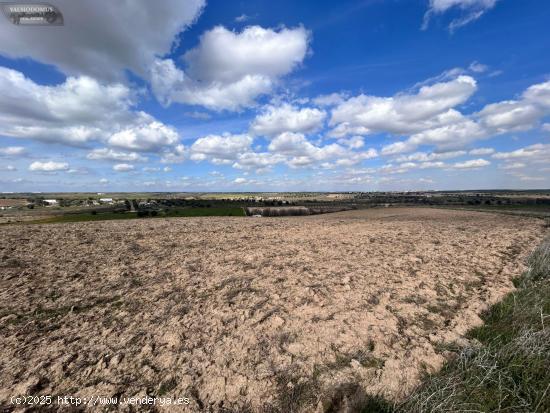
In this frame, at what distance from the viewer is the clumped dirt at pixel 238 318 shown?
532 cm

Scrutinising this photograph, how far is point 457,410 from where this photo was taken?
4.51 m

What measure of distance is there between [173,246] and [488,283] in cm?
1476

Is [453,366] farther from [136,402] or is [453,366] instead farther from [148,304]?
[148,304]

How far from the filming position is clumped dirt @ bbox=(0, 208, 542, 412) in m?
5.32

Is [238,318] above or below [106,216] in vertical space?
above

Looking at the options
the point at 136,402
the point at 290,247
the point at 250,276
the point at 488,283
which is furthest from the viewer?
the point at 290,247

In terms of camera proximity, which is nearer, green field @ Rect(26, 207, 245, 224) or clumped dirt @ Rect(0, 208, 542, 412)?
clumped dirt @ Rect(0, 208, 542, 412)

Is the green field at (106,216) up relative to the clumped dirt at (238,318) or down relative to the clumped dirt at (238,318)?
down

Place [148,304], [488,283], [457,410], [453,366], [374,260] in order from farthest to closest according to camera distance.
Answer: [374,260] → [488,283] → [148,304] → [453,366] → [457,410]

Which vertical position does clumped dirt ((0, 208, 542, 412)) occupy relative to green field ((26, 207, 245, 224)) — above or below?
above

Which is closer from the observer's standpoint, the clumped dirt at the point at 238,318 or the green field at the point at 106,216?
the clumped dirt at the point at 238,318

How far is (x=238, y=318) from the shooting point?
7664 mm

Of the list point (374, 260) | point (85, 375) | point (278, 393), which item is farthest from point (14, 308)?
point (374, 260)

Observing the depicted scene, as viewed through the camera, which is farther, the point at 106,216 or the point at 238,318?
the point at 106,216
